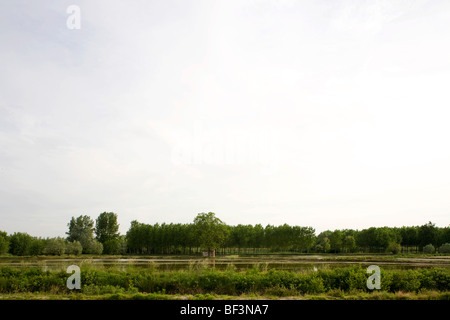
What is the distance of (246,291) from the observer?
1611 centimetres

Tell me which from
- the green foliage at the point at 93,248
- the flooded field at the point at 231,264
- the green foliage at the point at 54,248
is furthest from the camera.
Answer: the green foliage at the point at 93,248

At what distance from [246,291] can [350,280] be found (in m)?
5.29

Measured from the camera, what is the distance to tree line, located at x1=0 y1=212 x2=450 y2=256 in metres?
81.6

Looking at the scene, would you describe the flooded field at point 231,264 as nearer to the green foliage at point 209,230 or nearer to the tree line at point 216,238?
the green foliage at point 209,230

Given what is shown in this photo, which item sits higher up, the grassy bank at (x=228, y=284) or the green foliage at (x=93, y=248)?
the grassy bank at (x=228, y=284)

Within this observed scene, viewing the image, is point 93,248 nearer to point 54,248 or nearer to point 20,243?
point 54,248

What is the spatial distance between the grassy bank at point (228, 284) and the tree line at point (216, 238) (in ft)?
198

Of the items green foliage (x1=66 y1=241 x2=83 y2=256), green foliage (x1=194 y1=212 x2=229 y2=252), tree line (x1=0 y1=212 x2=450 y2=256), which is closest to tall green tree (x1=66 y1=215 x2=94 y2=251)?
tree line (x1=0 y1=212 x2=450 y2=256)

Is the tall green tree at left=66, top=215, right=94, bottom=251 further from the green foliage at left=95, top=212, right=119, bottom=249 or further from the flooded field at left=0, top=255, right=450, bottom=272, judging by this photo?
the flooded field at left=0, top=255, right=450, bottom=272

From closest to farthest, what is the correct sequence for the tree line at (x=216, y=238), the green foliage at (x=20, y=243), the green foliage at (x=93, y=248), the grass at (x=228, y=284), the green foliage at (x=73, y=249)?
the grass at (x=228, y=284) → the green foliage at (x=73, y=249) → the tree line at (x=216, y=238) → the green foliage at (x=93, y=248) → the green foliage at (x=20, y=243)

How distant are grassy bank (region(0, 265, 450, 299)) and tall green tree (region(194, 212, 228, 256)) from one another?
60.0m

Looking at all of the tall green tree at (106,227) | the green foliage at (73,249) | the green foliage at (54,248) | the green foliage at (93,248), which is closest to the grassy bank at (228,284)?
the green foliage at (54,248)

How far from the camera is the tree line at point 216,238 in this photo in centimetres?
8162
